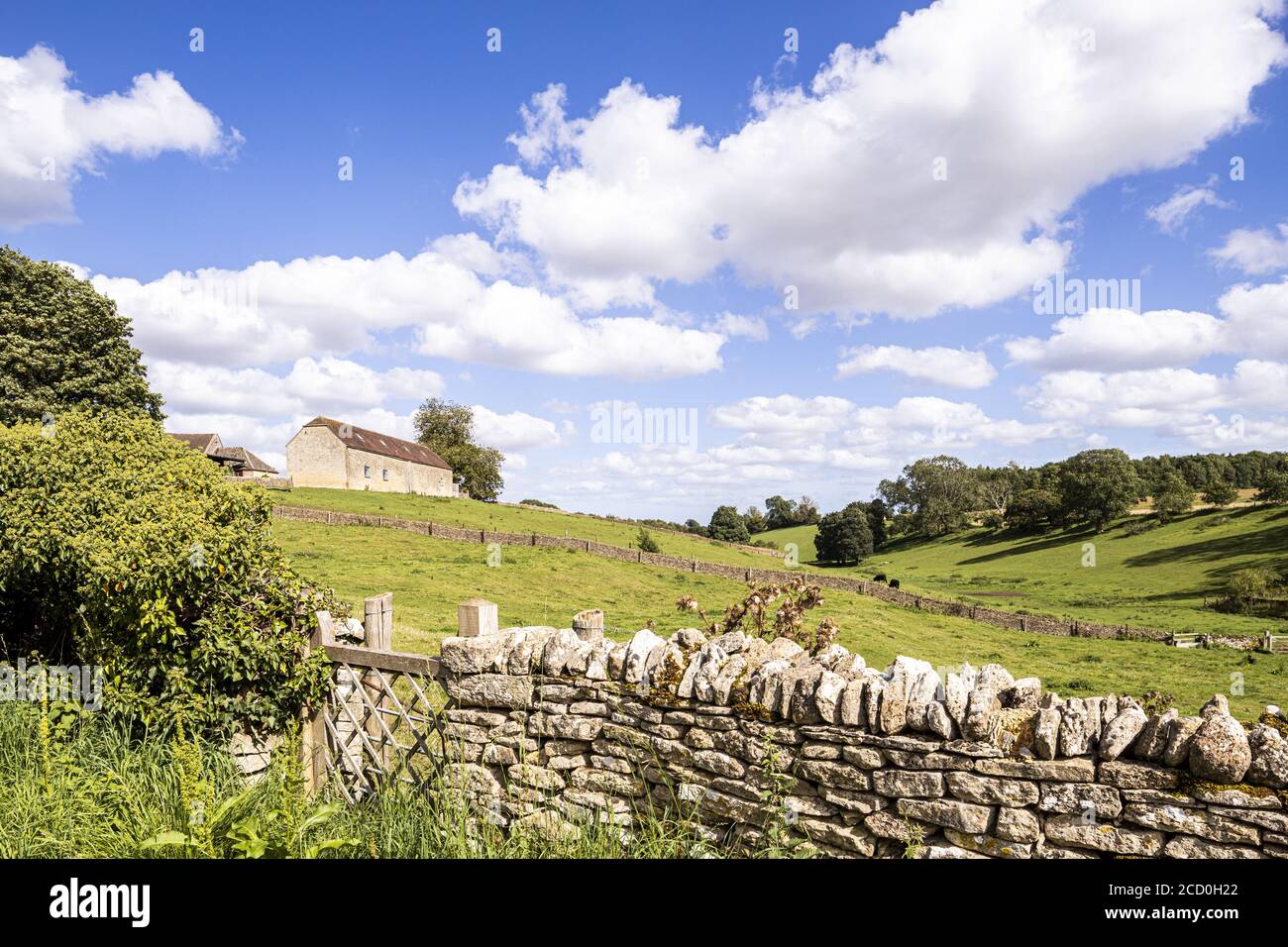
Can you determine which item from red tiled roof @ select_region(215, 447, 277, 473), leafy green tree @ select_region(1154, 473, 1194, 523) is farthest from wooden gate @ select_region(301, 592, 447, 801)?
leafy green tree @ select_region(1154, 473, 1194, 523)

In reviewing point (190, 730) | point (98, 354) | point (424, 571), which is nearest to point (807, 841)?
point (190, 730)

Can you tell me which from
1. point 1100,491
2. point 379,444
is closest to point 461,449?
point 379,444

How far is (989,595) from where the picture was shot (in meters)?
49.9

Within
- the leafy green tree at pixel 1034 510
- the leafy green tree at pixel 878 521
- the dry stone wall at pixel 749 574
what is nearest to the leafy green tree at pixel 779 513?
the leafy green tree at pixel 878 521

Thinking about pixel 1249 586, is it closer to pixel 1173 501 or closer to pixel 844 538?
pixel 1173 501

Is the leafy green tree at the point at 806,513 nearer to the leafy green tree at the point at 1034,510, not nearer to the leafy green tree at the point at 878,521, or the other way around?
the leafy green tree at the point at 878,521

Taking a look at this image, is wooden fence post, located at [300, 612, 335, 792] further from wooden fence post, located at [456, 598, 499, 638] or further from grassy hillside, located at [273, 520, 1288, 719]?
grassy hillside, located at [273, 520, 1288, 719]

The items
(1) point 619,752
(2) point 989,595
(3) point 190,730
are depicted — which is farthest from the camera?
(2) point 989,595

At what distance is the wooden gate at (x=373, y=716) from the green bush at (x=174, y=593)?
0.23m

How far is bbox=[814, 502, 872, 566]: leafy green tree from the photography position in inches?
3022

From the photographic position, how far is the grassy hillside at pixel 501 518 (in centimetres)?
4422

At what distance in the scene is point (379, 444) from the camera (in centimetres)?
6462
